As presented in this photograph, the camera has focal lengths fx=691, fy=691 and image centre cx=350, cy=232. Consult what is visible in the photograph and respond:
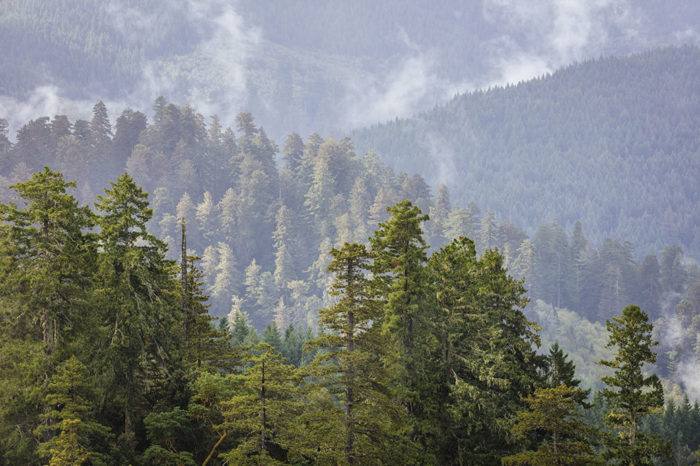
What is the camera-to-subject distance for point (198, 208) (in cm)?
13812

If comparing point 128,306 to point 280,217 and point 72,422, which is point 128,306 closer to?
point 72,422

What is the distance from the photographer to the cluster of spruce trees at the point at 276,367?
26.7 meters

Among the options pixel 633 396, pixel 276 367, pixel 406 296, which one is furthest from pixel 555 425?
pixel 276 367

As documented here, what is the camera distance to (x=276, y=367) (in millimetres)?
25766

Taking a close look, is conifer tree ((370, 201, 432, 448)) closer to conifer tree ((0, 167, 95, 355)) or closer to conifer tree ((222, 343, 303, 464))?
conifer tree ((222, 343, 303, 464))

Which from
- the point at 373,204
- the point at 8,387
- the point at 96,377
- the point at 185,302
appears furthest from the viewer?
the point at 373,204

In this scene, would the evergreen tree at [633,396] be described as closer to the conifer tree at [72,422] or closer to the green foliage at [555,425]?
the green foliage at [555,425]

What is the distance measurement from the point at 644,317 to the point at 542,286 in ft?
402

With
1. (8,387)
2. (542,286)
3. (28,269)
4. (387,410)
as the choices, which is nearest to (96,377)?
(8,387)

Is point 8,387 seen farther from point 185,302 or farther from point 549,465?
point 549,465

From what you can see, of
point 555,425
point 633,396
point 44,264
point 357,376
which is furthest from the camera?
point 44,264

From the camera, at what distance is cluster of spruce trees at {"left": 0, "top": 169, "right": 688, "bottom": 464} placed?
87.6 feet

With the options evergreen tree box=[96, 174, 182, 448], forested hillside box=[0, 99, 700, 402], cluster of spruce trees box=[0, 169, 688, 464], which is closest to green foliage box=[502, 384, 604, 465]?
cluster of spruce trees box=[0, 169, 688, 464]

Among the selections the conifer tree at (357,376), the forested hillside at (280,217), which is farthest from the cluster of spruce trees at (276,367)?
the forested hillside at (280,217)
